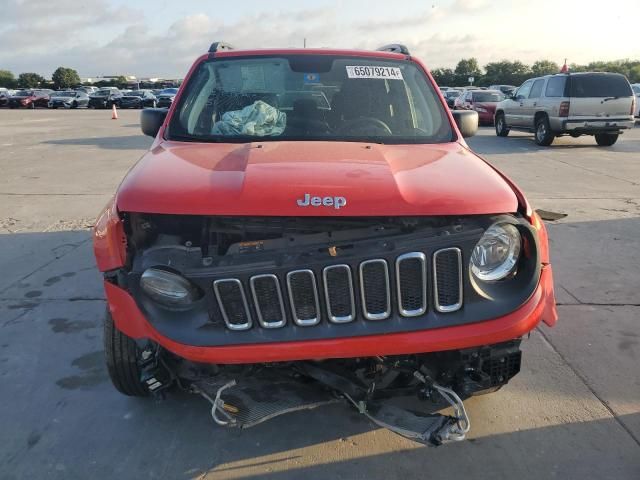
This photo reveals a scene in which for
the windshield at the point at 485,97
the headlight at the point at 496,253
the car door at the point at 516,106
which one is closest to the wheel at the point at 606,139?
the car door at the point at 516,106

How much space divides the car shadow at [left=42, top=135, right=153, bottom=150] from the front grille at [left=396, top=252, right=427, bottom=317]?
1338 cm

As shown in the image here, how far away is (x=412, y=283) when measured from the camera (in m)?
2.24

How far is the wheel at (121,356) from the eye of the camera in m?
2.76

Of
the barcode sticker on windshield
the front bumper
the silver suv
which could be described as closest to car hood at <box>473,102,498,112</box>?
the silver suv

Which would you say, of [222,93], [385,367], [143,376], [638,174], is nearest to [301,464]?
[385,367]

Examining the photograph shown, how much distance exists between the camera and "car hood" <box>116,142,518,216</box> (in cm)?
218

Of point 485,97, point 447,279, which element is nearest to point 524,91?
point 485,97

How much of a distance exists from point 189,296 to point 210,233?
0.94 feet

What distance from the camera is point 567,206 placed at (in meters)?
7.52

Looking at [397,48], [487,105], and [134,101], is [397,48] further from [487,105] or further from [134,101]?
[134,101]

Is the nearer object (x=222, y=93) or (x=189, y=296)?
(x=189, y=296)

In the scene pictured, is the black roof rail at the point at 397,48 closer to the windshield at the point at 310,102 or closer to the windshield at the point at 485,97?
the windshield at the point at 310,102

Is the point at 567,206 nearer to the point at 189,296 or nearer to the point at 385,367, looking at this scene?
the point at 385,367

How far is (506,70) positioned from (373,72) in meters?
72.7
